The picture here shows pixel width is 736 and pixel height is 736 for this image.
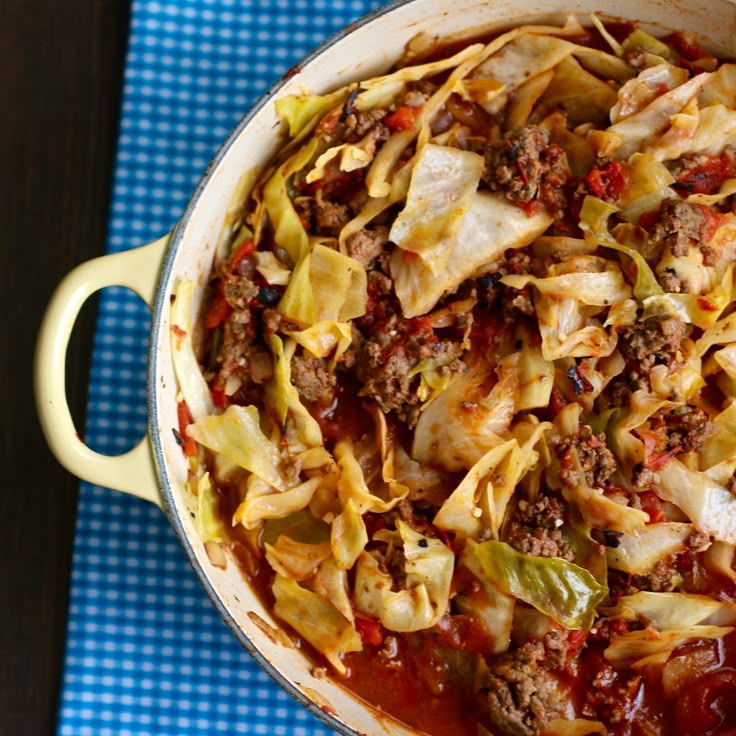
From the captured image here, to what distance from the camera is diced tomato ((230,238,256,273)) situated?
3.23 meters

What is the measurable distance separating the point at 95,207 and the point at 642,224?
2163mm

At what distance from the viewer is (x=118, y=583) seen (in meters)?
3.48

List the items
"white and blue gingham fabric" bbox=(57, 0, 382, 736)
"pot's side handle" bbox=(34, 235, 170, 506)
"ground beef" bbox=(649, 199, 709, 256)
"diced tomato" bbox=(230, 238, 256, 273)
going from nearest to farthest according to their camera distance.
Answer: "pot's side handle" bbox=(34, 235, 170, 506) → "ground beef" bbox=(649, 199, 709, 256) → "diced tomato" bbox=(230, 238, 256, 273) → "white and blue gingham fabric" bbox=(57, 0, 382, 736)

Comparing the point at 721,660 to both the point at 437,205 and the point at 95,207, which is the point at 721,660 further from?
the point at 95,207

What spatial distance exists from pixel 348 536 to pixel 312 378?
20.9 inches

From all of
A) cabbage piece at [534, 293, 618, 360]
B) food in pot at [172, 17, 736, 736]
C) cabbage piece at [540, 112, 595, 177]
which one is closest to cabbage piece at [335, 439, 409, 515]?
food in pot at [172, 17, 736, 736]

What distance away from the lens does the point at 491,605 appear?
3066 mm

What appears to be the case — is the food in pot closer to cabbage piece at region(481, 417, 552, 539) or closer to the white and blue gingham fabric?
cabbage piece at region(481, 417, 552, 539)

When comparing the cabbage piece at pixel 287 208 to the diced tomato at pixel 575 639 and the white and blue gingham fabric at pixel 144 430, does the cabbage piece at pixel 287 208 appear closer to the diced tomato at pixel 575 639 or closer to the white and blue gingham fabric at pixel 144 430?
the white and blue gingham fabric at pixel 144 430

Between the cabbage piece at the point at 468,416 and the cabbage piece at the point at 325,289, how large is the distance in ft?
1.35

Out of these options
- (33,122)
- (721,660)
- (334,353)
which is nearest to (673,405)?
(721,660)

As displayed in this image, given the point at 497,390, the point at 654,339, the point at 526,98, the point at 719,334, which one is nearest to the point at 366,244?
the point at 497,390

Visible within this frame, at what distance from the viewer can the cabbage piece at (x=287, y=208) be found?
3.15 metres

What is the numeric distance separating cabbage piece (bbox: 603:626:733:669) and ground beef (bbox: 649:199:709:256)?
3.96ft
